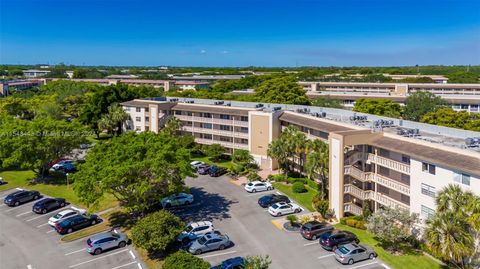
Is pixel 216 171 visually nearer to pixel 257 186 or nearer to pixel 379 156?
pixel 257 186

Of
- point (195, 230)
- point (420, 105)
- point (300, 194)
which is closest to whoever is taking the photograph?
point (195, 230)

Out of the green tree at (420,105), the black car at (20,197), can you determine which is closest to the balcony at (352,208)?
the black car at (20,197)

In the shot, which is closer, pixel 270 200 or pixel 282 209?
pixel 282 209

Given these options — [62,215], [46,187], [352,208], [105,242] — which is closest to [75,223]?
[62,215]

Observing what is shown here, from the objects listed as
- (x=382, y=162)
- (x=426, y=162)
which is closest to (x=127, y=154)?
(x=382, y=162)

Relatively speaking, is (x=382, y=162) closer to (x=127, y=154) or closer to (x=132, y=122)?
(x=127, y=154)

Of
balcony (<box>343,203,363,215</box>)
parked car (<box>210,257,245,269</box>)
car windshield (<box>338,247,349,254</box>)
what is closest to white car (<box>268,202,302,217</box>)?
balcony (<box>343,203,363,215</box>)

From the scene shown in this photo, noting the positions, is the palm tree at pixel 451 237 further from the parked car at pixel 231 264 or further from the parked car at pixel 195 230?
the parked car at pixel 195 230
